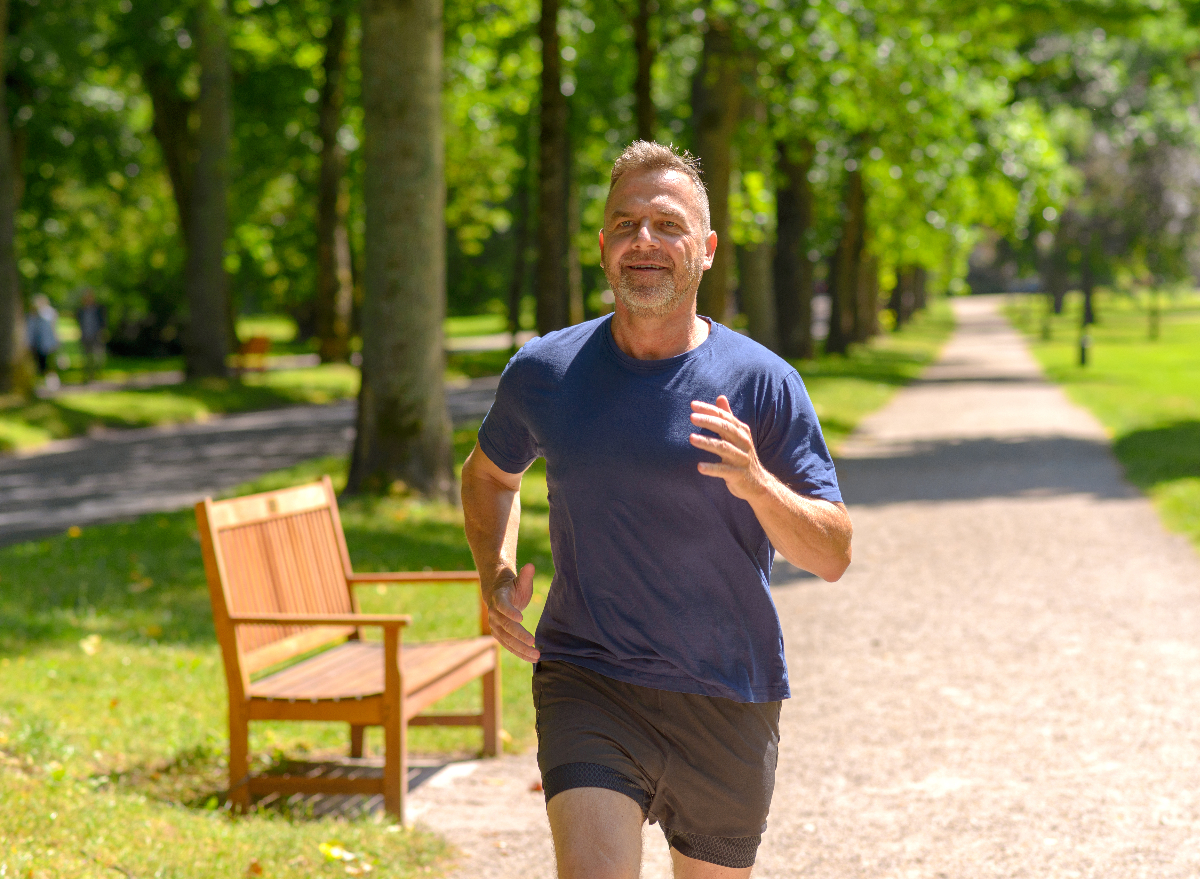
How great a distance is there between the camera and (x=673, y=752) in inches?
129

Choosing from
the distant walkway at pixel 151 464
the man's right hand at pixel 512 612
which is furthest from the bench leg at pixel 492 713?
the distant walkway at pixel 151 464

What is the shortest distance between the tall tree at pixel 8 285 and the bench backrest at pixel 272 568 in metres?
17.9

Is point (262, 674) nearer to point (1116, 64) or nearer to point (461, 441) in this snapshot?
point (461, 441)

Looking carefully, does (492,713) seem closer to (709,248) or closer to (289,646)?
(289,646)

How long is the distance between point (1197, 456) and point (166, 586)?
39.0 feet

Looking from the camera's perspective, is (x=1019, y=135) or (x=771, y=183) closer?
(x=771, y=183)

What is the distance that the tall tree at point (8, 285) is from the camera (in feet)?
73.3

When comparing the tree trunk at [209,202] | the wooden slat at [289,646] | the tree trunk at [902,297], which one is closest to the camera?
the wooden slat at [289,646]

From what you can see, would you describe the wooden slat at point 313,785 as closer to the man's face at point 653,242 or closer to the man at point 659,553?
the man at point 659,553

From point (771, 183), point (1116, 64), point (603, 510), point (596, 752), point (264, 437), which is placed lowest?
point (264, 437)

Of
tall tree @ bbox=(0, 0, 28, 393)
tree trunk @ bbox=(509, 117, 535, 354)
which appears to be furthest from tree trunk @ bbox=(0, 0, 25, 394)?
tree trunk @ bbox=(509, 117, 535, 354)

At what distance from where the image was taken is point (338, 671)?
595 cm

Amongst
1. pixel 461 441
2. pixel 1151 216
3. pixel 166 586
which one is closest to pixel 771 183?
pixel 461 441

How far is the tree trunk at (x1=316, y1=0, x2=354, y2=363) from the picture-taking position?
29938 millimetres
